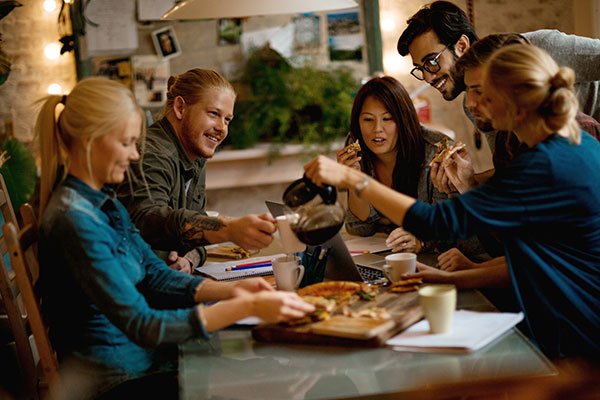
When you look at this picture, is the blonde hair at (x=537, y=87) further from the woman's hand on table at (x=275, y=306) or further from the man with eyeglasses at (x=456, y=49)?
the man with eyeglasses at (x=456, y=49)

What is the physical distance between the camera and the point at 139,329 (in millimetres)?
1657

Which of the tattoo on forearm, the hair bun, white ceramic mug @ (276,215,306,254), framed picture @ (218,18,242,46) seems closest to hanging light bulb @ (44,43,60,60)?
framed picture @ (218,18,242,46)

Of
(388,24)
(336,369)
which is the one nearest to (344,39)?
(388,24)

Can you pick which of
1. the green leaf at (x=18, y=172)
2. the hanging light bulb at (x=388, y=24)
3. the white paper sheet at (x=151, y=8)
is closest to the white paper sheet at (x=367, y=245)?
the green leaf at (x=18, y=172)

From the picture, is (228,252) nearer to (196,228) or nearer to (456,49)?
(196,228)

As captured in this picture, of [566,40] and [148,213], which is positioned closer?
[148,213]

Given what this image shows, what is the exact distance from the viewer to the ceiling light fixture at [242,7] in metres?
2.36

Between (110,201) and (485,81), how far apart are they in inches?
35.4

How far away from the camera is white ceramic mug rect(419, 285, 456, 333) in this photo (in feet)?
5.34

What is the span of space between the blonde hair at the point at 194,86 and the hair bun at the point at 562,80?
1324 mm

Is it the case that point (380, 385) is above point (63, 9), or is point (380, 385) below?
below

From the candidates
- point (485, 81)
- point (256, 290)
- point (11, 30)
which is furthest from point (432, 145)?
point (11, 30)

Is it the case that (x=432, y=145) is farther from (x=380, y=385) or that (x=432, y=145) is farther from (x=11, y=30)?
(x=11, y=30)

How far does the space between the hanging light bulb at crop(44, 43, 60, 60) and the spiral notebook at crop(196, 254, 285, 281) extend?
314 centimetres
